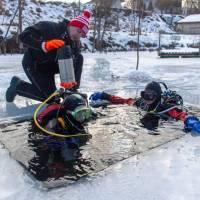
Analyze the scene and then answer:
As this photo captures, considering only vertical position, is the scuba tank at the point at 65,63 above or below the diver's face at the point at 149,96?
above

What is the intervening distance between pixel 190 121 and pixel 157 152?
0.78 m

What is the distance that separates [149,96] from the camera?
3977mm

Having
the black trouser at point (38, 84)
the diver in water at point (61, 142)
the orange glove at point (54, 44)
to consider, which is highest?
the orange glove at point (54, 44)

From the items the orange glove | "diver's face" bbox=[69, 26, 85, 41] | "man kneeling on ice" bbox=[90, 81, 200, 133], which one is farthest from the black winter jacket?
"man kneeling on ice" bbox=[90, 81, 200, 133]

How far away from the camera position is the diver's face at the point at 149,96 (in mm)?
3941

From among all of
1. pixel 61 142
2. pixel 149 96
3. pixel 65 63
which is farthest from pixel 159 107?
pixel 61 142

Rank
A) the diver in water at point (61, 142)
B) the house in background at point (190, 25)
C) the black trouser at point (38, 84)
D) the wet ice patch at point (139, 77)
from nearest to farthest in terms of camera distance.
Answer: the diver in water at point (61, 142) < the black trouser at point (38, 84) < the wet ice patch at point (139, 77) < the house in background at point (190, 25)

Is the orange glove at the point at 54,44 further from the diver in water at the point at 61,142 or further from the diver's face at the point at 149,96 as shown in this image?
the diver's face at the point at 149,96

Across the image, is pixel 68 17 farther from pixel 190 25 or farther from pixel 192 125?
pixel 192 125

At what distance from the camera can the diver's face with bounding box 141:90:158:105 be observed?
12.9 ft

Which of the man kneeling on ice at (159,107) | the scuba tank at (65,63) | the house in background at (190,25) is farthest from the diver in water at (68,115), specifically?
the house in background at (190,25)

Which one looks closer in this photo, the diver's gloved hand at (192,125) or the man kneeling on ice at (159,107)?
the diver's gloved hand at (192,125)

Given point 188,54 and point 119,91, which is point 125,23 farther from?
point 119,91

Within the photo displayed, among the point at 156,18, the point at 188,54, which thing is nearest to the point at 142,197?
the point at 188,54
